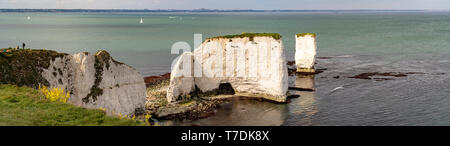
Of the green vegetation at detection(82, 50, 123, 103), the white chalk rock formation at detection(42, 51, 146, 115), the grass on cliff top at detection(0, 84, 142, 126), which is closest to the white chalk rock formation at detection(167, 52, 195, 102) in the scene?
the white chalk rock formation at detection(42, 51, 146, 115)

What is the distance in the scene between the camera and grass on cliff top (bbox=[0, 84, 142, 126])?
46.7 feet

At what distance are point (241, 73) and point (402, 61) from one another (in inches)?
1438

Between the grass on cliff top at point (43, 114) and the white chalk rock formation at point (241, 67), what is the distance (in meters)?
18.7

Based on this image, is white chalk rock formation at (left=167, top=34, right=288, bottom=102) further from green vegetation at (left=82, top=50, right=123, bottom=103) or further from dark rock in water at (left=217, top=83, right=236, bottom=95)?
green vegetation at (left=82, top=50, right=123, bottom=103)

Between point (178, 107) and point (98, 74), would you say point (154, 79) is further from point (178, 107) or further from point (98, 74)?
point (98, 74)

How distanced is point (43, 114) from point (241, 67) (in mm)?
24156

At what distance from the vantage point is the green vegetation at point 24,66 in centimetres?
2052

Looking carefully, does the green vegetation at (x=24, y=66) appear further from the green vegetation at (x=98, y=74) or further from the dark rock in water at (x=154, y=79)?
the dark rock in water at (x=154, y=79)

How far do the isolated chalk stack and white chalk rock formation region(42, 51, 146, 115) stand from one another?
29.0m

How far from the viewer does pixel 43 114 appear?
1524 cm

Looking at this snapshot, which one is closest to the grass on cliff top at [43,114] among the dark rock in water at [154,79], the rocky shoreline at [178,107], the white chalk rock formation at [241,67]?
the rocky shoreline at [178,107]

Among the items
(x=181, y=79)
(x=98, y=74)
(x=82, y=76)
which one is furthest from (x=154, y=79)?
(x=82, y=76)
